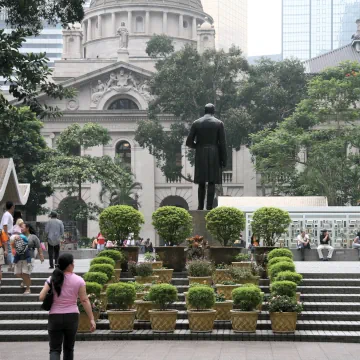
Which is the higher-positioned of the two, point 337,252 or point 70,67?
point 70,67

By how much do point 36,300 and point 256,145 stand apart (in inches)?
1277

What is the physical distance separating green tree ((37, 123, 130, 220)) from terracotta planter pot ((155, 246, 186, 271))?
28092mm

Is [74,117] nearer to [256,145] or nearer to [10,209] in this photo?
Result: [256,145]

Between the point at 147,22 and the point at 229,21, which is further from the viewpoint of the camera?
the point at 229,21

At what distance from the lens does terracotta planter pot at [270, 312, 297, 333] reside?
1609 centimetres

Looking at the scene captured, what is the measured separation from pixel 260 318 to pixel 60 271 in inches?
270

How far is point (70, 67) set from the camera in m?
70.5

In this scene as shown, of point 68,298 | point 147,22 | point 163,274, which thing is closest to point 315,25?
point 147,22

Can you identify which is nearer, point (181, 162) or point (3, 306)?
point (3, 306)

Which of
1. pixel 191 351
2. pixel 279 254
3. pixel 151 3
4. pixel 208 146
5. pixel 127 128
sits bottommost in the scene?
pixel 191 351

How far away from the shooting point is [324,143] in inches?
1864

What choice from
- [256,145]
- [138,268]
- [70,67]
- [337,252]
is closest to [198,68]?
[256,145]

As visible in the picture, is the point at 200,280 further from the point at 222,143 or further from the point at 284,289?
the point at 222,143

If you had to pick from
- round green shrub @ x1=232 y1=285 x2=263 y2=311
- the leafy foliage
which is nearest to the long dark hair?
round green shrub @ x1=232 y1=285 x2=263 y2=311
